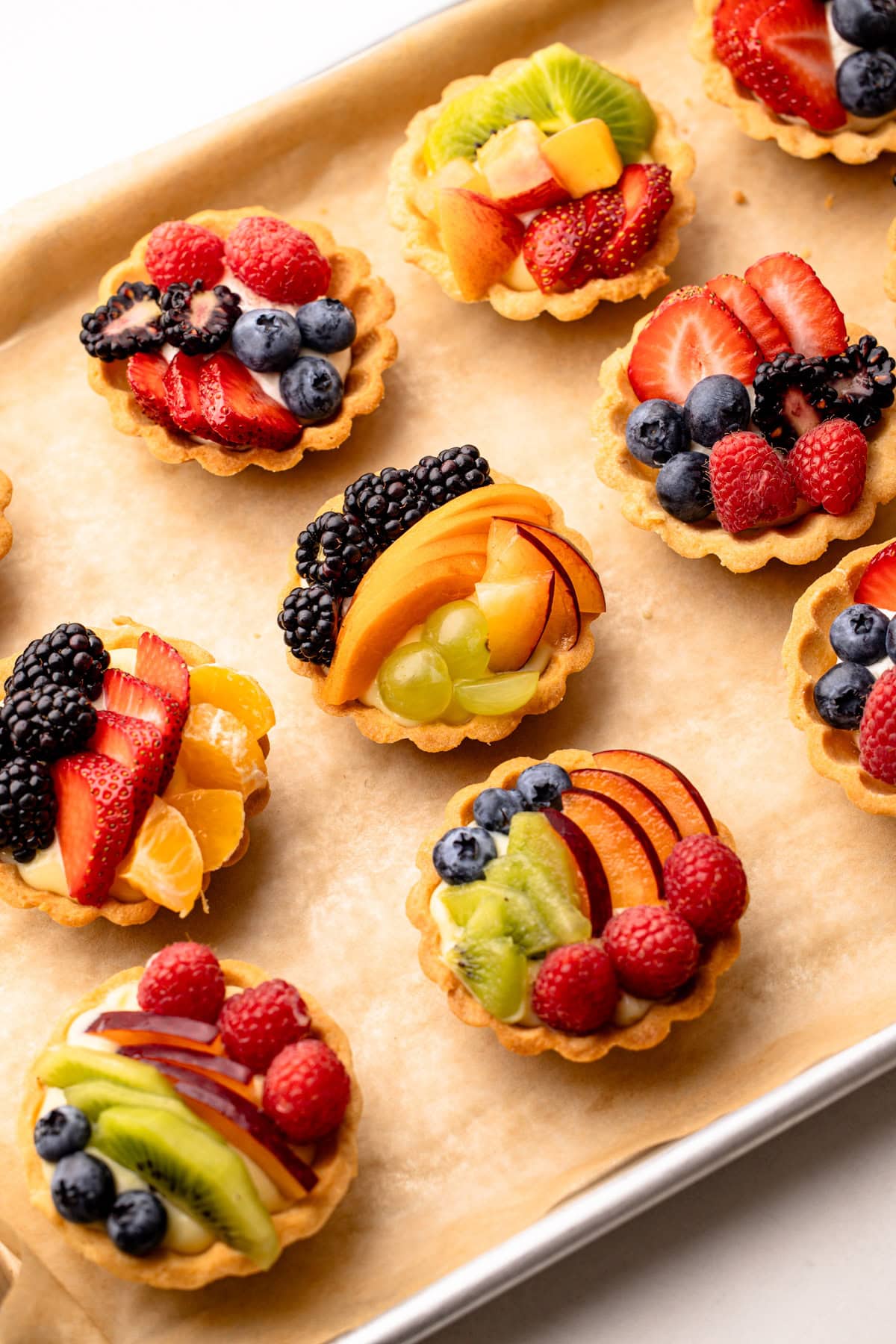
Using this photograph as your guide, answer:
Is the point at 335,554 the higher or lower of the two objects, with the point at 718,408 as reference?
higher

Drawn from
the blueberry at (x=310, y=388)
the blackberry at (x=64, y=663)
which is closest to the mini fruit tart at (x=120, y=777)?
the blackberry at (x=64, y=663)

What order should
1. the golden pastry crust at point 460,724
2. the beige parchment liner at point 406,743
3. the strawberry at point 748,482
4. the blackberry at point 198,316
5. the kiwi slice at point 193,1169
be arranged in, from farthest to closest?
the blackberry at point 198,316 → the golden pastry crust at point 460,724 → the strawberry at point 748,482 → the beige parchment liner at point 406,743 → the kiwi slice at point 193,1169

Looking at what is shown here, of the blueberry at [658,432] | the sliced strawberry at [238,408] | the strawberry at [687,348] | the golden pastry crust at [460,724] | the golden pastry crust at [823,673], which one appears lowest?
the golden pastry crust at [823,673]

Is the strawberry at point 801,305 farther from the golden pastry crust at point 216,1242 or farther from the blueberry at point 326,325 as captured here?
the golden pastry crust at point 216,1242

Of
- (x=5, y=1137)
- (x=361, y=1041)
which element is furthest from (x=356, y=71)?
(x=5, y=1137)

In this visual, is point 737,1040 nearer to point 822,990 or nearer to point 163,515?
point 822,990

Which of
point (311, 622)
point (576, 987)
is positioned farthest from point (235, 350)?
point (576, 987)

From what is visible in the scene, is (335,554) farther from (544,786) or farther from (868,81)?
(868,81)
